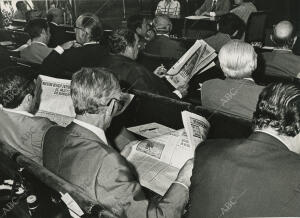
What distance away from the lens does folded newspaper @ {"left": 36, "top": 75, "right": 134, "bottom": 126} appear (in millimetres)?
2500

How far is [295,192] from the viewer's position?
3.65 ft

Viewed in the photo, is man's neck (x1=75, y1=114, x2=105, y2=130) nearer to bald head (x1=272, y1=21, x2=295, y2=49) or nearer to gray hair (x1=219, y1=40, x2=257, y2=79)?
gray hair (x1=219, y1=40, x2=257, y2=79)

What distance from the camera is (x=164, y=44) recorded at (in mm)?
4574

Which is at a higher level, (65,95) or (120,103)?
(120,103)

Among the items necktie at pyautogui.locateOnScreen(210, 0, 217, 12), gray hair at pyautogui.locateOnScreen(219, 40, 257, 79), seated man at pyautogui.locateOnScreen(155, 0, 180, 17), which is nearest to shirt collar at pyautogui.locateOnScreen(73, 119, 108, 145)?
gray hair at pyautogui.locateOnScreen(219, 40, 257, 79)

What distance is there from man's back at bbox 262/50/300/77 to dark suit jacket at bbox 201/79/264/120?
4.43ft

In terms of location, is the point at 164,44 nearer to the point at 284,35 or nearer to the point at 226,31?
the point at 226,31

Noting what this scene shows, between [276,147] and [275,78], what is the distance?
2.06m

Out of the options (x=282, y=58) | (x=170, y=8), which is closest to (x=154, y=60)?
(x=282, y=58)

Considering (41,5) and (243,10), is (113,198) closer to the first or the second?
(243,10)

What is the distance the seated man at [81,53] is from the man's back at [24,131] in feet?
5.13

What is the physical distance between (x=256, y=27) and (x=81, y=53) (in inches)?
183

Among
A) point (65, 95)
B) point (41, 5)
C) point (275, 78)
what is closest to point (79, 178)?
point (65, 95)

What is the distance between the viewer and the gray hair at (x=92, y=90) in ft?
5.47
